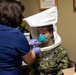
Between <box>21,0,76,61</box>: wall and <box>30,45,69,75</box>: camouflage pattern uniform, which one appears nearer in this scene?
<box>30,45,69,75</box>: camouflage pattern uniform

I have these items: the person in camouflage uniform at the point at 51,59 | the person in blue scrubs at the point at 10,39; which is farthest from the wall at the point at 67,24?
the person in blue scrubs at the point at 10,39

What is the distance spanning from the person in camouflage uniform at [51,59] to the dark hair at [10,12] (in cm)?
63

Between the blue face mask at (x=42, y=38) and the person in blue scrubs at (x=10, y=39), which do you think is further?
the blue face mask at (x=42, y=38)

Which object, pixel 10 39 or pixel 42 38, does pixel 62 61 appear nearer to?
pixel 42 38

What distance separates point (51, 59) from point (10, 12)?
823mm

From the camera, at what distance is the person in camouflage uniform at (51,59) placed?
2016 millimetres

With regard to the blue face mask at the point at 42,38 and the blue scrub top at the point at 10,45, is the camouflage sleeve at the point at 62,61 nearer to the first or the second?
the blue face mask at the point at 42,38

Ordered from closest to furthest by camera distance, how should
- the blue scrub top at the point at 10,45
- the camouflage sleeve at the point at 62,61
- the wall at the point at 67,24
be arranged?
the blue scrub top at the point at 10,45 < the camouflage sleeve at the point at 62,61 < the wall at the point at 67,24

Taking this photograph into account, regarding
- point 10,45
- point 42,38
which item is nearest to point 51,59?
point 42,38

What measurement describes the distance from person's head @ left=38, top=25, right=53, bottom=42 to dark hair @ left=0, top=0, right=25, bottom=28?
0.60 meters

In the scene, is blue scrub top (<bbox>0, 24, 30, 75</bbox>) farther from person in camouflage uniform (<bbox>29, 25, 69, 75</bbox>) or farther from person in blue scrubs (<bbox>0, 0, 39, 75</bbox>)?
person in camouflage uniform (<bbox>29, 25, 69, 75</bbox>)

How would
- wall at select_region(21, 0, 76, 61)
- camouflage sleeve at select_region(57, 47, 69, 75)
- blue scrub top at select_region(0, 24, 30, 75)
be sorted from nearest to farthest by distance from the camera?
blue scrub top at select_region(0, 24, 30, 75)
camouflage sleeve at select_region(57, 47, 69, 75)
wall at select_region(21, 0, 76, 61)

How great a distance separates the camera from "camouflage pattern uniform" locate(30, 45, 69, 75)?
2014 millimetres

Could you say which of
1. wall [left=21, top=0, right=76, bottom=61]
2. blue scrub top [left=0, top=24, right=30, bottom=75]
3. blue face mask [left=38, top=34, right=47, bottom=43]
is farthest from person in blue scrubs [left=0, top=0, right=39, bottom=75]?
wall [left=21, top=0, right=76, bottom=61]
